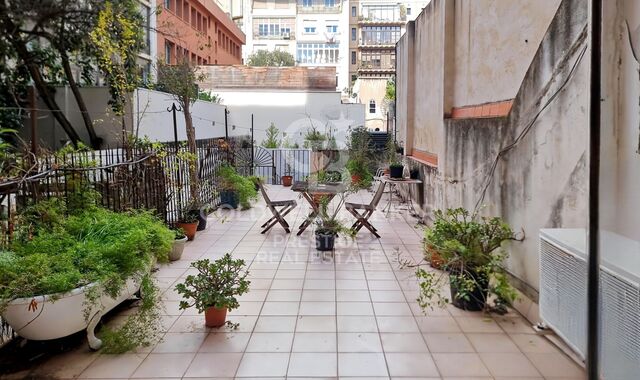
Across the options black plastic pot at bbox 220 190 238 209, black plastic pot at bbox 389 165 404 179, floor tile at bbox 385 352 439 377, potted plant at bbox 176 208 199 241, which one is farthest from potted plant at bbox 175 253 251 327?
black plastic pot at bbox 220 190 238 209

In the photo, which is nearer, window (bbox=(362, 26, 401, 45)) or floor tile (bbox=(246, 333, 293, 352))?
floor tile (bbox=(246, 333, 293, 352))

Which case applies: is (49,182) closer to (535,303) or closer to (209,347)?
(209,347)

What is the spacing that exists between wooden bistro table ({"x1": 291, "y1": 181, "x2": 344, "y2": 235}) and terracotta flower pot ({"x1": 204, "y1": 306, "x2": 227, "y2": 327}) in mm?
2932

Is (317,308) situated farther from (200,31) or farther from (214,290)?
(200,31)

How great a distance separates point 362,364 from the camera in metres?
3.07

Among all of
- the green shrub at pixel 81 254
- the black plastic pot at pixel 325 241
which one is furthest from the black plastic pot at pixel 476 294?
the green shrub at pixel 81 254

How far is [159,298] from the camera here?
13.8 ft

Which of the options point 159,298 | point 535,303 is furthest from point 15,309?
point 535,303

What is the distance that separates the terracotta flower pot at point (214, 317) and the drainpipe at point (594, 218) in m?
2.50

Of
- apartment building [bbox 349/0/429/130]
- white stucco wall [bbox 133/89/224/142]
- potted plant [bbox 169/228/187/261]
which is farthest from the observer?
apartment building [bbox 349/0/429/130]

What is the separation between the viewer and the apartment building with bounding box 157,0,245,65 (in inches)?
724

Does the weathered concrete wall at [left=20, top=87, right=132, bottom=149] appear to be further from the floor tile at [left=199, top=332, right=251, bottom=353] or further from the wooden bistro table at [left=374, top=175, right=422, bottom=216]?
→ the floor tile at [left=199, top=332, right=251, bottom=353]

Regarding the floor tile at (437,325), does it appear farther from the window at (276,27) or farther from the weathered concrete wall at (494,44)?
the window at (276,27)

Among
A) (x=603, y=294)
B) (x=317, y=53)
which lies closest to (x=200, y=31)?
(x=317, y=53)
